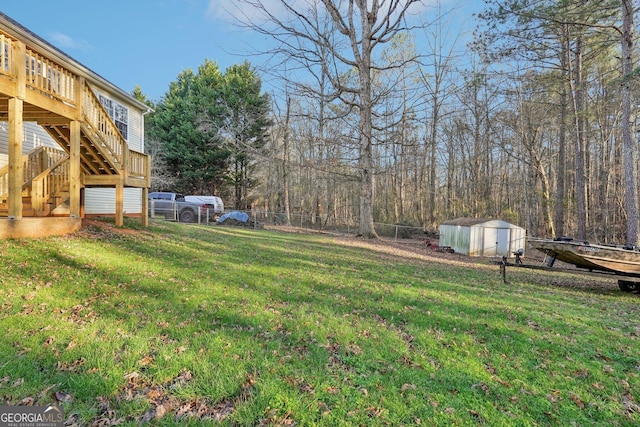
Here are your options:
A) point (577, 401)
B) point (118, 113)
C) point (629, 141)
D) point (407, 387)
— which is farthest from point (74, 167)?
point (629, 141)

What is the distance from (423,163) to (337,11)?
1702 cm

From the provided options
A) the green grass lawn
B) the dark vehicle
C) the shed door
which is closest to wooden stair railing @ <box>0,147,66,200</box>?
the green grass lawn

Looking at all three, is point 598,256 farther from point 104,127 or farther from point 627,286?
point 104,127

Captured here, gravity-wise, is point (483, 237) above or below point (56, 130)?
below

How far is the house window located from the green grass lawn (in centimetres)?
902

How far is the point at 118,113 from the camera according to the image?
13.6 meters

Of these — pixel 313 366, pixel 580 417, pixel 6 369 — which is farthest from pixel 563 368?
pixel 6 369

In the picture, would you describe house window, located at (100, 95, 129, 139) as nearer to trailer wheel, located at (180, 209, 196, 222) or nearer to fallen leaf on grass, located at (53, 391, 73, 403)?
trailer wheel, located at (180, 209, 196, 222)

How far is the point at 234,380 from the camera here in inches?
100.0

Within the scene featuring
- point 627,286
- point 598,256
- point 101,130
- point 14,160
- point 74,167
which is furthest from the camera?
point 101,130

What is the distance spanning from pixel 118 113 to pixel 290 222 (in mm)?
13914

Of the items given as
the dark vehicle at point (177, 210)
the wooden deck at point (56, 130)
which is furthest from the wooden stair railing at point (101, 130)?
the dark vehicle at point (177, 210)

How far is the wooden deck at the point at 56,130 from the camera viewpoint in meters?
6.05

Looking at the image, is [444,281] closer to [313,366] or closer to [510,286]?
[510,286]
